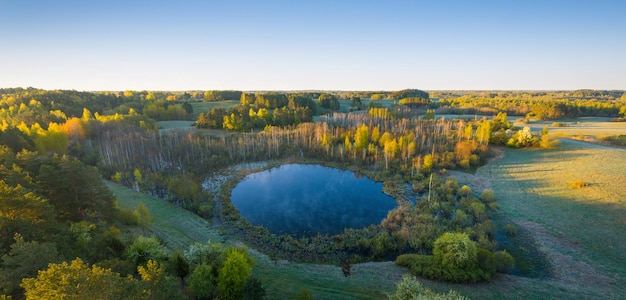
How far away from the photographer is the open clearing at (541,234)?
Result: 20125 mm

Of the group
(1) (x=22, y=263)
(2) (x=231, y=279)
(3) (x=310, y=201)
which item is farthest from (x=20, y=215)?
(3) (x=310, y=201)

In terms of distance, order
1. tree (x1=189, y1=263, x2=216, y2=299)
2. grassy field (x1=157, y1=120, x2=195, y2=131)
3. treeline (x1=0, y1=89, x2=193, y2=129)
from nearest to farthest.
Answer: tree (x1=189, y1=263, x2=216, y2=299) → treeline (x1=0, y1=89, x2=193, y2=129) → grassy field (x1=157, y1=120, x2=195, y2=131)

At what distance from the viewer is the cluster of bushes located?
2072 cm

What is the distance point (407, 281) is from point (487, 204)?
96.5ft

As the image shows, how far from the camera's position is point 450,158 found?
55.1 metres

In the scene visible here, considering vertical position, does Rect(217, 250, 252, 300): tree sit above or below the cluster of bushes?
above

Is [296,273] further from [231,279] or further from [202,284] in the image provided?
[202,284]

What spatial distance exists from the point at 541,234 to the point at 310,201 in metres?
28.6

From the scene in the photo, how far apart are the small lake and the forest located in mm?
2477

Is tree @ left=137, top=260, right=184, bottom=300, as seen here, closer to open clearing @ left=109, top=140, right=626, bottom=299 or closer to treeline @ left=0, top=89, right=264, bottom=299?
treeline @ left=0, top=89, right=264, bottom=299

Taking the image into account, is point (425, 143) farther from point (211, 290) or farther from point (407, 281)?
point (211, 290)

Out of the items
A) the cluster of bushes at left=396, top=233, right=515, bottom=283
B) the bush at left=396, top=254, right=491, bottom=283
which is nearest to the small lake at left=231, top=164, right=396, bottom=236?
the bush at left=396, top=254, right=491, bottom=283

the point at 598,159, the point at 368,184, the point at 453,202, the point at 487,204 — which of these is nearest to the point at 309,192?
the point at 368,184

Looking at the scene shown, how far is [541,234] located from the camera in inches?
1177
